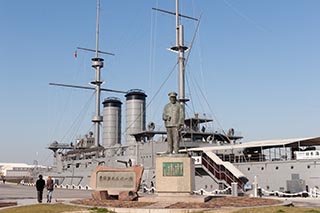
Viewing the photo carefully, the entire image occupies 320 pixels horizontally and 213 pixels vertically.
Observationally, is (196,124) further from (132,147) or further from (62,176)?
(62,176)

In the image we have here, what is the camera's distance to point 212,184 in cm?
3186

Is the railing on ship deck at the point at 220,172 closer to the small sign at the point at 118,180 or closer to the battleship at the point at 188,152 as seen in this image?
the battleship at the point at 188,152

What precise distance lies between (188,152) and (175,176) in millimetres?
9169

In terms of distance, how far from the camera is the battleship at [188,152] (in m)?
28.6

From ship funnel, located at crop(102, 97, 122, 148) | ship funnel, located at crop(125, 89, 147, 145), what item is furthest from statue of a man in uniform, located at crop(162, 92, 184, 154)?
ship funnel, located at crop(102, 97, 122, 148)

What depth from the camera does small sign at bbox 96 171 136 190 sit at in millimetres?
18094

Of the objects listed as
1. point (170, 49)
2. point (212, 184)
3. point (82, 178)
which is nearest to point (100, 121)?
point (82, 178)

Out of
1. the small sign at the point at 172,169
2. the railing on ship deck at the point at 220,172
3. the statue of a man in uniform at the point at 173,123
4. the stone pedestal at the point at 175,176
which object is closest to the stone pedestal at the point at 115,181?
the stone pedestal at the point at 175,176

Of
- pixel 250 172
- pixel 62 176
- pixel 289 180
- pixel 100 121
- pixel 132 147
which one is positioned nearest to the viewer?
pixel 289 180

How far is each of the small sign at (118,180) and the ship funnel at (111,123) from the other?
118 ft

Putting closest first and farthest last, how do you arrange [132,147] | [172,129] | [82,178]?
[172,129] → [132,147] → [82,178]

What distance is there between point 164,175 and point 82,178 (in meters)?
32.1

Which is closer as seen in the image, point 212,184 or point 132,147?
point 212,184

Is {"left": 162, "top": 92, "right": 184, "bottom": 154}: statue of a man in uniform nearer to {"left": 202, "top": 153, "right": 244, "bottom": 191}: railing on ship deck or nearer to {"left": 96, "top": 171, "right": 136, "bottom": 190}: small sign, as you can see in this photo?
{"left": 96, "top": 171, "right": 136, "bottom": 190}: small sign
